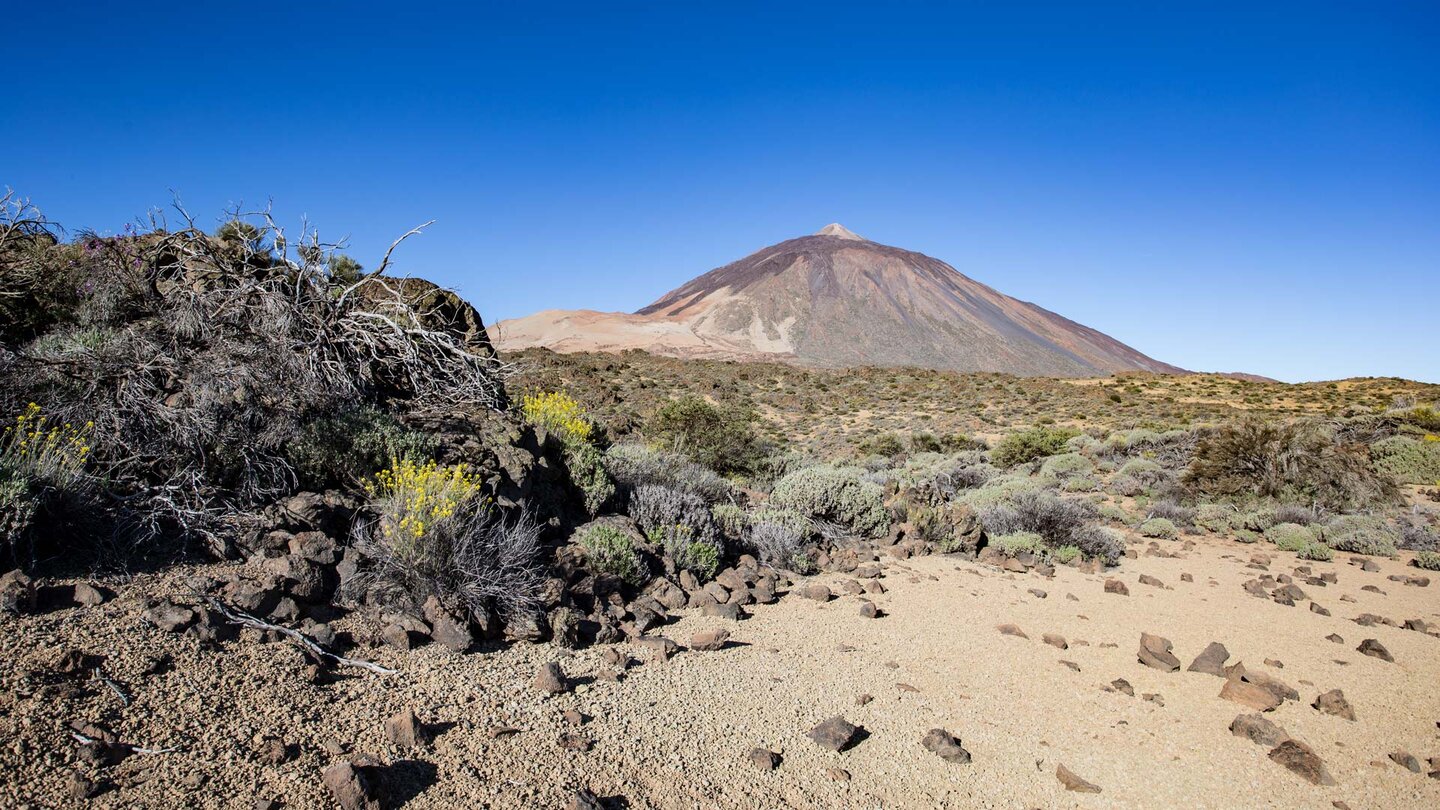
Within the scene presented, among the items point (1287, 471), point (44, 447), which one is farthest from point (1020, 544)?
point (44, 447)

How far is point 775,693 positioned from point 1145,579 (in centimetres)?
477

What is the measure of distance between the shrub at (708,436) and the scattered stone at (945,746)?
828cm

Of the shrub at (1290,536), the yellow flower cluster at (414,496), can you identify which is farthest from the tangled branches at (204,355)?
the shrub at (1290,536)

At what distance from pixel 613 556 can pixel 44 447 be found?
10.9 feet

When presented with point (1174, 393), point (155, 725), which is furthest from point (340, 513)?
point (1174, 393)

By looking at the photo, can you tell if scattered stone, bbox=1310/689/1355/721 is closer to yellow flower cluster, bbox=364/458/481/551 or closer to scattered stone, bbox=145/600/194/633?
yellow flower cluster, bbox=364/458/481/551

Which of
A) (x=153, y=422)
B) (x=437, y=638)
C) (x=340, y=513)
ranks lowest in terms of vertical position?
(x=437, y=638)

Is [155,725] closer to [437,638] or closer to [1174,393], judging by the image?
[437,638]

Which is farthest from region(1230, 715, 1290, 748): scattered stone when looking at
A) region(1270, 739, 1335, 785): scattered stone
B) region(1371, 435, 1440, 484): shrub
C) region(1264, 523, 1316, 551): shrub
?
region(1371, 435, 1440, 484): shrub

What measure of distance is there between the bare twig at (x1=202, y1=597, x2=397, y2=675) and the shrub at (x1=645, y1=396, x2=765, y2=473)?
820cm

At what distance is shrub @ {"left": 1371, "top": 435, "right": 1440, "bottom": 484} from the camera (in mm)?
11789

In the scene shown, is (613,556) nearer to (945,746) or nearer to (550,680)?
(550,680)

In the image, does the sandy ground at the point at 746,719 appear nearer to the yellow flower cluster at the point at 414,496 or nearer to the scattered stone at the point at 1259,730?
the scattered stone at the point at 1259,730

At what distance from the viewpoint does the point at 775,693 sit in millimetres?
3842
